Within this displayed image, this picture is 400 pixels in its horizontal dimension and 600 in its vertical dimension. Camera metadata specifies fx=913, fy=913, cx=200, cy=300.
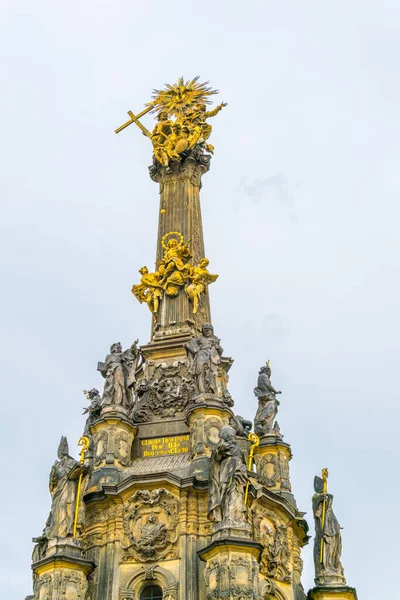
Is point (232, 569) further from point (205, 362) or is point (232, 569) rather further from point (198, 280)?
point (198, 280)

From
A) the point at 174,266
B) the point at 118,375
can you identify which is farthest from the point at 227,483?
the point at 174,266

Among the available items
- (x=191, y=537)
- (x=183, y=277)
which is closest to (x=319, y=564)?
(x=191, y=537)

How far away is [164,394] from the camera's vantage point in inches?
965

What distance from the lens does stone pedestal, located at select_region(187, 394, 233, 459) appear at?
22344mm

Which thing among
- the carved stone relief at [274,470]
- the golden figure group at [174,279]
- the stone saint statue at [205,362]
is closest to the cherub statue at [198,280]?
the golden figure group at [174,279]

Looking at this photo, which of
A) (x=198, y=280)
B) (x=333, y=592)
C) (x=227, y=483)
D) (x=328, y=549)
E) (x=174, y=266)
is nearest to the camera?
(x=227, y=483)

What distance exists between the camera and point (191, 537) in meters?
20.9

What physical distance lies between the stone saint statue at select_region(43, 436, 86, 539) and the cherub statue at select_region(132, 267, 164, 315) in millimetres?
6637

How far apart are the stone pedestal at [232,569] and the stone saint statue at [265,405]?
5.69 m

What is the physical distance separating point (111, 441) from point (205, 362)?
313cm

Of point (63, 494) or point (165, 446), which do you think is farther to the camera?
point (165, 446)

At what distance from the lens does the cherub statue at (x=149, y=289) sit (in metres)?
27.1

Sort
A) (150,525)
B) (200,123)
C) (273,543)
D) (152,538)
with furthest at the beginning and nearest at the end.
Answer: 1. (200,123)
2. (273,543)
3. (150,525)
4. (152,538)

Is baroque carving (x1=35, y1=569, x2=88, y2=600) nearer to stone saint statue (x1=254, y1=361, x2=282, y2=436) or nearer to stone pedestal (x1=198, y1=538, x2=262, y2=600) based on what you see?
stone pedestal (x1=198, y1=538, x2=262, y2=600)
